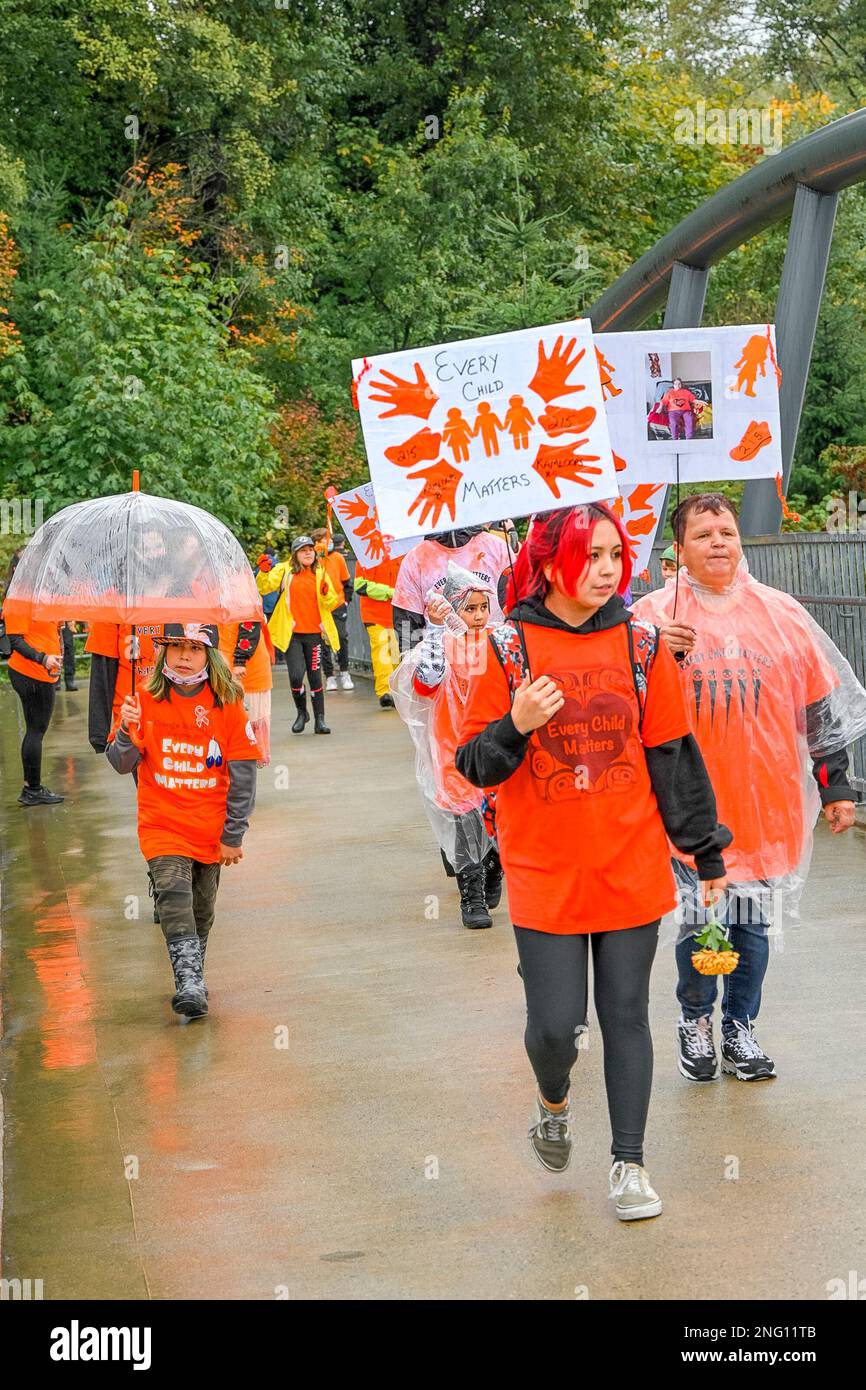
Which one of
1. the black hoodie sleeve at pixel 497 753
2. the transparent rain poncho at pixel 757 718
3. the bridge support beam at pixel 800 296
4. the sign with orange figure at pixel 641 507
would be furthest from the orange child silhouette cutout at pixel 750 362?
the bridge support beam at pixel 800 296

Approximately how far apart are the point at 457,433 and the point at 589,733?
1.33 metres

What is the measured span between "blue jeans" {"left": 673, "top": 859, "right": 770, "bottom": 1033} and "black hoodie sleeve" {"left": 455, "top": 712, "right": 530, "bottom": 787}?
3.75 feet

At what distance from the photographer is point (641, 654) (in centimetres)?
435

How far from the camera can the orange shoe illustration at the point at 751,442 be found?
255 inches

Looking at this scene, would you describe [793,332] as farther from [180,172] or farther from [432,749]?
[180,172]

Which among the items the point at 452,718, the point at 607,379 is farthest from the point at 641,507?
the point at 607,379

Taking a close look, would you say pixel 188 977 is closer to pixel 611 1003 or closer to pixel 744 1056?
pixel 744 1056

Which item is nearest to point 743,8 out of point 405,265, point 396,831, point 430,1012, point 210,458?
point 405,265

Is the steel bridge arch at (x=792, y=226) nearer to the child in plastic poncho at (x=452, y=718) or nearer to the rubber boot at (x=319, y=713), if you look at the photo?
the rubber boot at (x=319, y=713)

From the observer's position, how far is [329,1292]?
4.06 meters

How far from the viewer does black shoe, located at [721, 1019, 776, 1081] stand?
5.41 m

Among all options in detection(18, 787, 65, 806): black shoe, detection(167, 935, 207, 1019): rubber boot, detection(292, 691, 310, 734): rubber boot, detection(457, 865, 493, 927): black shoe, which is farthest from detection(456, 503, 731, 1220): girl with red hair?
detection(292, 691, 310, 734): rubber boot

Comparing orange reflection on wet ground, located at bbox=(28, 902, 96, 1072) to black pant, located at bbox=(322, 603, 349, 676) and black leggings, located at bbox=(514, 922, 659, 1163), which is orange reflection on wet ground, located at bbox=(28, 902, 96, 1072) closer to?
black leggings, located at bbox=(514, 922, 659, 1163)

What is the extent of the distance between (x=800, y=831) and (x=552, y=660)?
1.33 metres
